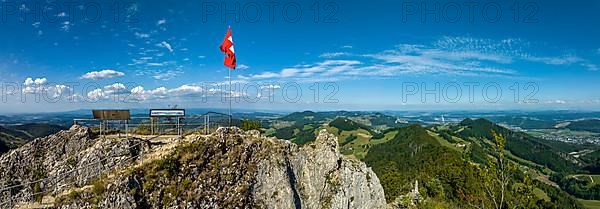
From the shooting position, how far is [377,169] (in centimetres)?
15712

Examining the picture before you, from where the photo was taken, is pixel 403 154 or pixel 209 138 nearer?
pixel 209 138

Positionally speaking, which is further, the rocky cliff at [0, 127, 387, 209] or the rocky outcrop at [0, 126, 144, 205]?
the rocky outcrop at [0, 126, 144, 205]

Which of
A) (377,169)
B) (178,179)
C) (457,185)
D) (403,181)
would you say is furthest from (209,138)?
(377,169)

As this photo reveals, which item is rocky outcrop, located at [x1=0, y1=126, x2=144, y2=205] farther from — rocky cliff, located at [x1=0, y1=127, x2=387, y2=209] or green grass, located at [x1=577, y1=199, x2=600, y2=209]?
green grass, located at [x1=577, y1=199, x2=600, y2=209]

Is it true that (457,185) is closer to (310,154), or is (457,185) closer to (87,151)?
(310,154)

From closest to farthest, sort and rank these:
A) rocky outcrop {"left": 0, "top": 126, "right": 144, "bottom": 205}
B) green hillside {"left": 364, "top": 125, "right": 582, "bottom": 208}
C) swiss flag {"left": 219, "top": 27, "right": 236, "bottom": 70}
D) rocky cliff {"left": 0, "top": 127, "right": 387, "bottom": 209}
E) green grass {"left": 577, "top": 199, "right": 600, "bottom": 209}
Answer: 1. rocky cliff {"left": 0, "top": 127, "right": 387, "bottom": 209}
2. rocky outcrop {"left": 0, "top": 126, "right": 144, "bottom": 205}
3. swiss flag {"left": 219, "top": 27, "right": 236, "bottom": 70}
4. green hillside {"left": 364, "top": 125, "right": 582, "bottom": 208}
5. green grass {"left": 577, "top": 199, "right": 600, "bottom": 209}

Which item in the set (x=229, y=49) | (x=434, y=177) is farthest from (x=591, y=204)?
(x=229, y=49)

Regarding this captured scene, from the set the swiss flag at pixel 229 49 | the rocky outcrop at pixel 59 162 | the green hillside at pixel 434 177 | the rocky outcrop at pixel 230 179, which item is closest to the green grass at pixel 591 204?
the green hillside at pixel 434 177

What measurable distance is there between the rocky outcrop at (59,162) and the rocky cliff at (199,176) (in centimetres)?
8

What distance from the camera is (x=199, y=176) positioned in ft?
92.3

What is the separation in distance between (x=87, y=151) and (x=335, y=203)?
2310cm

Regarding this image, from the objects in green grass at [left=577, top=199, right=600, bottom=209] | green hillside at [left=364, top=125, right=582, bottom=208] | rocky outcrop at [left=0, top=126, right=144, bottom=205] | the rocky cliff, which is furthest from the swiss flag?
green grass at [left=577, top=199, right=600, bottom=209]

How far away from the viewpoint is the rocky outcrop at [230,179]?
25031 mm

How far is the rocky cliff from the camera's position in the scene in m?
25.0
